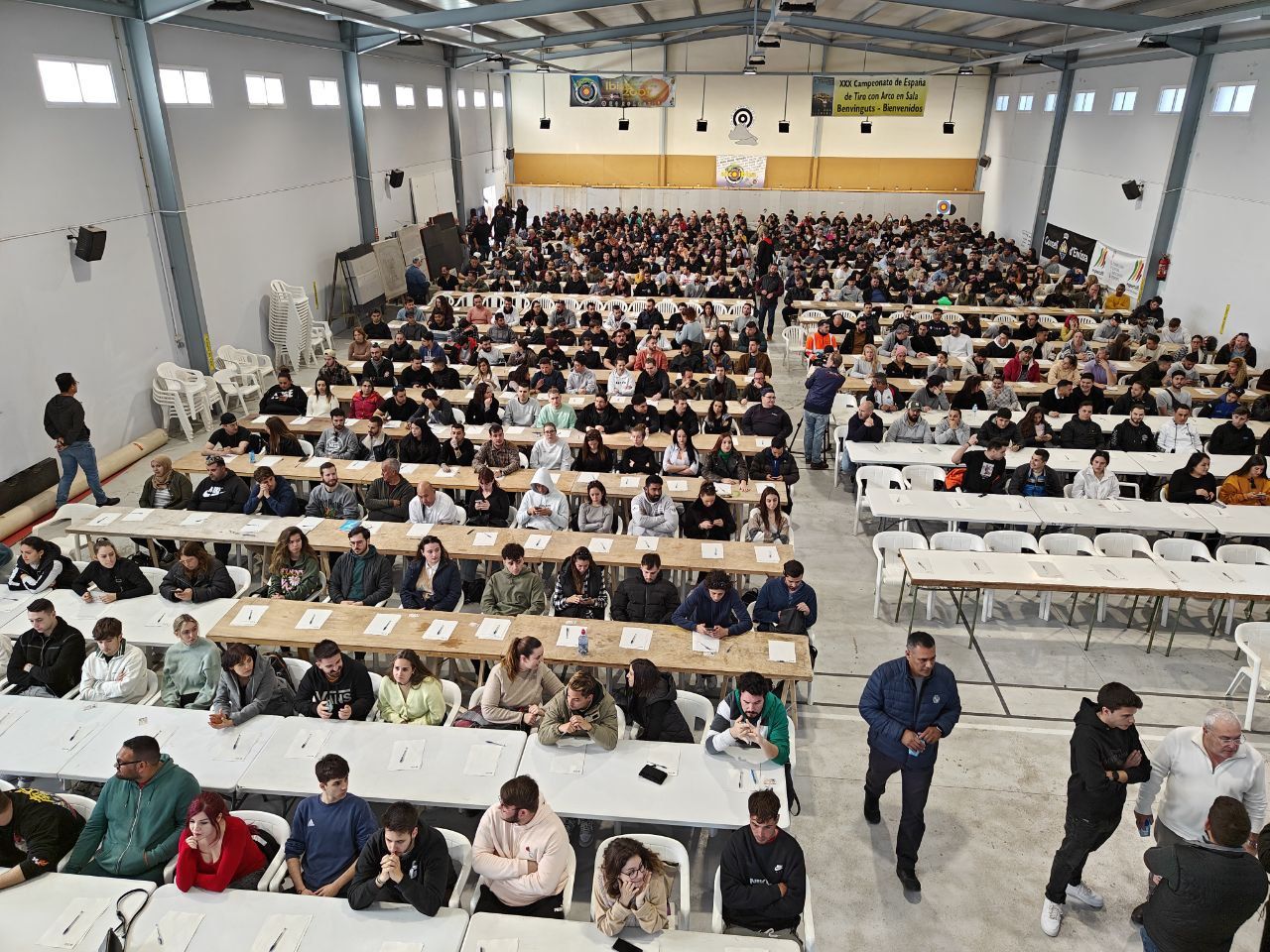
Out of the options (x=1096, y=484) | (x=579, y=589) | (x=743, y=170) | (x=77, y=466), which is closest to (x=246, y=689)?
(x=579, y=589)

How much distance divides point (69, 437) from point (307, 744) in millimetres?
5922

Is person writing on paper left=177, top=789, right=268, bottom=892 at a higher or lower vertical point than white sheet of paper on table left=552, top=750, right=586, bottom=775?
higher

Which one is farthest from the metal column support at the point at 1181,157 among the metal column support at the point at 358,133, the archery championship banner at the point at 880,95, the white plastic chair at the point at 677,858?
the white plastic chair at the point at 677,858

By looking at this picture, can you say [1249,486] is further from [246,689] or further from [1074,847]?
[246,689]

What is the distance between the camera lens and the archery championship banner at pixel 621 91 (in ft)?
77.5

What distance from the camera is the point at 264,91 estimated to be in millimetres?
13867

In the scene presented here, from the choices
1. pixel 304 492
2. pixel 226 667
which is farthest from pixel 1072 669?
pixel 304 492

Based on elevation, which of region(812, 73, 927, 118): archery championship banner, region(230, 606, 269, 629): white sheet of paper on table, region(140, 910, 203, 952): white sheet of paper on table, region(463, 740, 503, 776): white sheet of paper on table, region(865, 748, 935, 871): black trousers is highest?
region(812, 73, 927, 118): archery championship banner

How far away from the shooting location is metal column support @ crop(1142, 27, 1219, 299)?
14.4m

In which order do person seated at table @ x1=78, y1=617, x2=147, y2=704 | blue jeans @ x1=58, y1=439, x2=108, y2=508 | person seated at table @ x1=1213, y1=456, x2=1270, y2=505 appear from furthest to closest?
blue jeans @ x1=58, y1=439, x2=108, y2=508
person seated at table @ x1=1213, y1=456, x2=1270, y2=505
person seated at table @ x1=78, y1=617, x2=147, y2=704

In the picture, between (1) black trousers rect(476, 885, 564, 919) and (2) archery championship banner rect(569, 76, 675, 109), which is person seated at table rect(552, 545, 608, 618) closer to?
(1) black trousers rect(476, 885, 564, 919)

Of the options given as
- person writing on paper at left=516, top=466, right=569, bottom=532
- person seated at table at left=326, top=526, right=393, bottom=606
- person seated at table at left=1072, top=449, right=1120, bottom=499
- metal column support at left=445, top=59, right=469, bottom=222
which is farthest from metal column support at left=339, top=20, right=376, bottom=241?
person seated at table at left=1072, top=449, right=1120, bottom=499

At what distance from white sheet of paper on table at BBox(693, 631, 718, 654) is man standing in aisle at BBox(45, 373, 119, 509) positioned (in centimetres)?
657

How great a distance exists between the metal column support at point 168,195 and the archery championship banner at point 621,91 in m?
14.7
